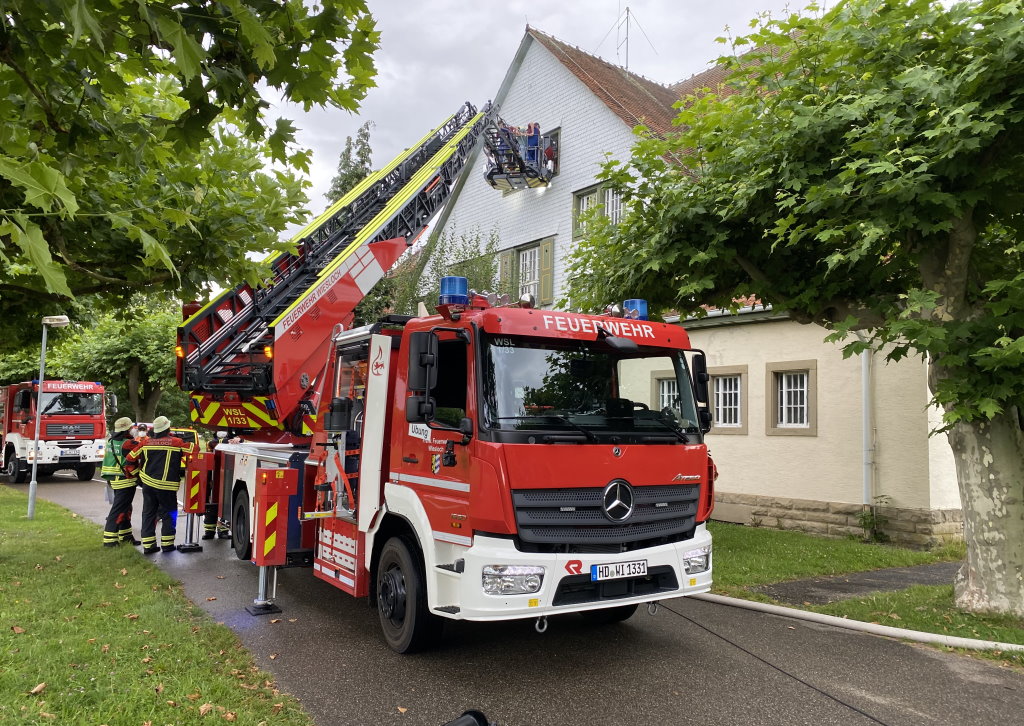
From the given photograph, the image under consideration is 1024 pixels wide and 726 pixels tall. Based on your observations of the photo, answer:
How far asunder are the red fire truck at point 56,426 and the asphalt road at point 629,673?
1701cm

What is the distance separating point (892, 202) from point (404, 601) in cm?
507

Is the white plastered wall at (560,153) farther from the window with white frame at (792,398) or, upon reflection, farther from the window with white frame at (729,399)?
the window with white frame at (792,398)

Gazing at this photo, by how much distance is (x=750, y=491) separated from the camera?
13.5 meters

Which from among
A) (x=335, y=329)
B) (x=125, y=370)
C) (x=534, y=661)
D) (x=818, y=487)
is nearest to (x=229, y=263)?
(x=335, y=329)

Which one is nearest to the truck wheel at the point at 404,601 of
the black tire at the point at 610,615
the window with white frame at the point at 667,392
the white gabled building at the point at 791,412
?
the black tire at the point at 610,615

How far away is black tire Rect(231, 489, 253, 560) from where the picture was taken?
8617 millimetres

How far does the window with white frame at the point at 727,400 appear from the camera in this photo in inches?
549

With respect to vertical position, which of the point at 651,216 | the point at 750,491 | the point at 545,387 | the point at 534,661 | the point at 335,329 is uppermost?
the point at 651,216

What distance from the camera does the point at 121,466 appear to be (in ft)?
32.0

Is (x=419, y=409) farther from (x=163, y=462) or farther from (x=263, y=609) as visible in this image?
(x=163, y=462)

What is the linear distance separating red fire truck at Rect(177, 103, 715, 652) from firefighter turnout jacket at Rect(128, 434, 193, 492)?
2682mm

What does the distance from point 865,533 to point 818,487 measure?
1084 millimetres

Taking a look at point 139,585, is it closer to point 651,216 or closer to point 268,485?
point 268,485

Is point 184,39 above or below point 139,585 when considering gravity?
above
